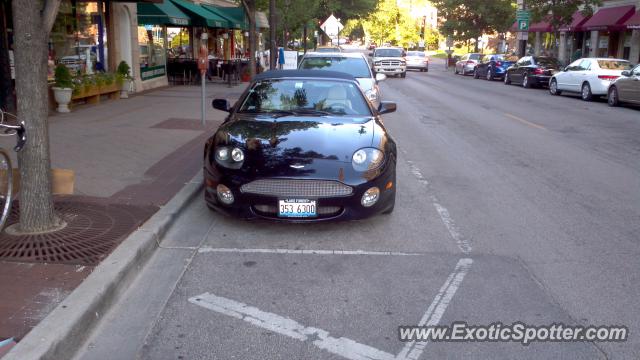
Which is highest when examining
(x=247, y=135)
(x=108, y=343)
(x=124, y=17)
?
(x=124, y=17)

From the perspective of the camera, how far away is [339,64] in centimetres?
1354

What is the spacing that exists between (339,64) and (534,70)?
17.3 metres

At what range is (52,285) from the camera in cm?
444

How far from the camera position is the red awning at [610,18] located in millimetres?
30391

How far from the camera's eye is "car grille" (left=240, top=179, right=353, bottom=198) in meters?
5.78

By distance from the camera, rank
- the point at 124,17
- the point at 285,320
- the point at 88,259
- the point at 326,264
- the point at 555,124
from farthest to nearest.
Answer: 1. the point at 124,17
2. the point at 555,124
3. the point at 326,264
4. the point at 88,259
5. the point at 285,320

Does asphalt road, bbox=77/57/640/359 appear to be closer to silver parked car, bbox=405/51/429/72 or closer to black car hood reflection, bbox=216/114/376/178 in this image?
black car hood reflection, bbox=216/114/376/178

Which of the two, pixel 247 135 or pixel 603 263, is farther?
pixel 247 135

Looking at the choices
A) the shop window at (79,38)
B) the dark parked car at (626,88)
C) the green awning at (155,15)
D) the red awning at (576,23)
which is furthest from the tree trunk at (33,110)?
the red awning at (576,23)

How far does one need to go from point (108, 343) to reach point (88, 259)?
1.17 metres

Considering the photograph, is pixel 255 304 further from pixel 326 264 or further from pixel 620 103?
pixel 620 103

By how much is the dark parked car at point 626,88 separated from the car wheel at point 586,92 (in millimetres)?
1778

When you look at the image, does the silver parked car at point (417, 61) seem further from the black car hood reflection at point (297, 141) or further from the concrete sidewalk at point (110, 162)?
the black car hood reflection at point (297, 141)

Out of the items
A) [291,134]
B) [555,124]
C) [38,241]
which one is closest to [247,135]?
[291,134]
